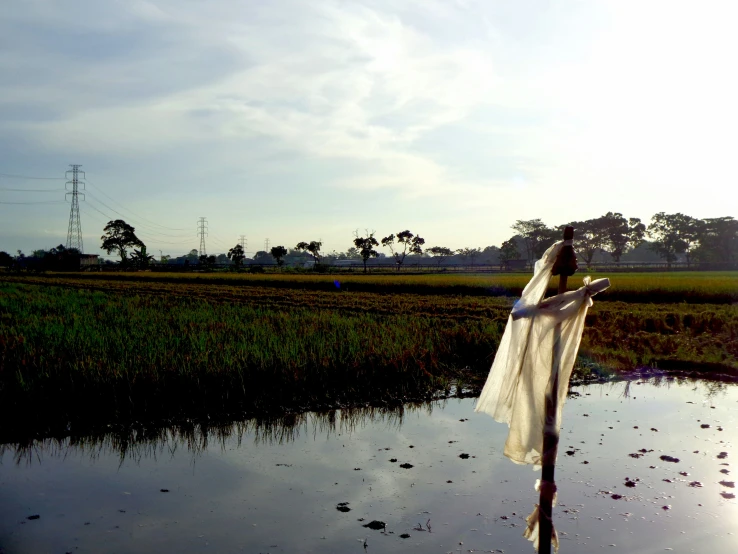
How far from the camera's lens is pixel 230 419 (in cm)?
770

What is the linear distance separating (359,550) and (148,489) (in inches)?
85.6

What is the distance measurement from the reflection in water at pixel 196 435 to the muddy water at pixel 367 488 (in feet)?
0.10

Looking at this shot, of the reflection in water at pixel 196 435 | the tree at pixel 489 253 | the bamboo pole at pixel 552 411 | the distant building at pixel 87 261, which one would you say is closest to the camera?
the bamboo pole at pixel 552 411

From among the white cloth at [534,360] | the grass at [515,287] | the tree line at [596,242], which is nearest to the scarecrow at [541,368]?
the white cloth at [534,360]

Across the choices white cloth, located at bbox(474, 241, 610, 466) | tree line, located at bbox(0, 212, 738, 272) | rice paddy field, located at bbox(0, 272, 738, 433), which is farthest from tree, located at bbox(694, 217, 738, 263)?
white cloth, located at bbox(474, 241, 610, 466)

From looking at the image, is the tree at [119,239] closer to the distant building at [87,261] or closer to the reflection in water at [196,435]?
the distant building at [87,261]

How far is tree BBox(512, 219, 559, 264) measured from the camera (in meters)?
87.6

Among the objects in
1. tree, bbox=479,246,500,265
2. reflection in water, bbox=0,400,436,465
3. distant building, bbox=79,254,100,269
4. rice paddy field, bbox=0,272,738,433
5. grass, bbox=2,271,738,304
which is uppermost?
tree, bbox=479,246,500,265

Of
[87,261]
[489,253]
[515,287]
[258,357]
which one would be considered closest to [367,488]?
[258,357]

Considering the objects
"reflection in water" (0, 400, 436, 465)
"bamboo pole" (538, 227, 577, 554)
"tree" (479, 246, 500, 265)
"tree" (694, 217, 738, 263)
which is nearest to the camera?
"bamboo pole" (538, 227, 577, 554)

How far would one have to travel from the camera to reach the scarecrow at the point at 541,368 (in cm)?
336

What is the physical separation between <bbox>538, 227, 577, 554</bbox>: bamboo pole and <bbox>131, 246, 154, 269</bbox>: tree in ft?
268

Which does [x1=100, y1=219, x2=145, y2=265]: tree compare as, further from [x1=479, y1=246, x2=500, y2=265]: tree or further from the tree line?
[x1=479, y1=246, x2=500, y2=265]: tree

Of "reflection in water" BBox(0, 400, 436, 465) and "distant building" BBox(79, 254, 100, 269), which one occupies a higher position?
"distant building" BBox(79, 254, 100, 269)
